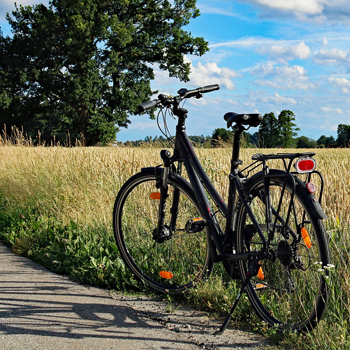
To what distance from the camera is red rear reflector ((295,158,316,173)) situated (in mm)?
2809

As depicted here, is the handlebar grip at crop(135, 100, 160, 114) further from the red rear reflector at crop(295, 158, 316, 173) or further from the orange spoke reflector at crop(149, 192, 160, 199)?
the red rear reflector at crop(295, 158, 316, 173)

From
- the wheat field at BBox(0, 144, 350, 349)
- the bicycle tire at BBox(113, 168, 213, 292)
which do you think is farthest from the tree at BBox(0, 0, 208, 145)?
the bicycle tire at BBox(113, 168, 213, 292)

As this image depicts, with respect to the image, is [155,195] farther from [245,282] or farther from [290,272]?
[290,272]

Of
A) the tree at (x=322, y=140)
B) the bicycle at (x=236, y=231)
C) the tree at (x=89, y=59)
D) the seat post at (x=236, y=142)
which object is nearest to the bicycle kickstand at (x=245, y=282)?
the bicycle at (x=236, y=231)

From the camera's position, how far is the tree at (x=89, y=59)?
1268 inches

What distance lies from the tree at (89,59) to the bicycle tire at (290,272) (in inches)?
1156

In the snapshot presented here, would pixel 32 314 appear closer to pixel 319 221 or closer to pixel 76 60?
pixel 319 221

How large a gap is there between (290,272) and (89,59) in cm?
3148

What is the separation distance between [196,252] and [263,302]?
108 cm

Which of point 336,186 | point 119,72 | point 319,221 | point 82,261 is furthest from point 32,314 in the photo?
point 119,72

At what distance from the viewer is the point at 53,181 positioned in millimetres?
7914

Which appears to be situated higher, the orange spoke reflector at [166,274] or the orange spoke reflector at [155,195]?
the orange spoke reflector at [155,195]

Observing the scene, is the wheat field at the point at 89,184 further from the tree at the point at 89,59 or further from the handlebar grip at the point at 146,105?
the tree at the point at 89,59

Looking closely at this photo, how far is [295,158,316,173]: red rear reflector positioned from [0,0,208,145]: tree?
97.8 feet
